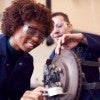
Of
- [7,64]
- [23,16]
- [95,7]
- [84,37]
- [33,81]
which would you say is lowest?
[33,81]

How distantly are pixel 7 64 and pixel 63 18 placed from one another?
0.65 metres

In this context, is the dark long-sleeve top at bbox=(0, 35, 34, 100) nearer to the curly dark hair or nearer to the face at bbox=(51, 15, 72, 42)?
the curly dark hair

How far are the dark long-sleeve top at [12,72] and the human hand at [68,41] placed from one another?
37 centimetres

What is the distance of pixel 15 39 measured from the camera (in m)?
1.56

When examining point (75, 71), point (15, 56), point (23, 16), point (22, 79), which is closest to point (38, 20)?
point (23, 16)

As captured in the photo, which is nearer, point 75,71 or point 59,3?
point 75,71

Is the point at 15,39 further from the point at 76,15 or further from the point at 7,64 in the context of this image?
the point at 76,15

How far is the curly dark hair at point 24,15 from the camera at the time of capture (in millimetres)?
1536

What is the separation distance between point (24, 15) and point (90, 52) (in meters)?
0.39

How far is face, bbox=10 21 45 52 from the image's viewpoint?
1.50 m

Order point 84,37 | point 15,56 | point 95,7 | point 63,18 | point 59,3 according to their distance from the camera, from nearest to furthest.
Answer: point 84,37
point 15,56
point 63,18
point 59,3
point 95,7

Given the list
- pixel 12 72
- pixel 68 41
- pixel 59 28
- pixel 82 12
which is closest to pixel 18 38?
pixel 12 72

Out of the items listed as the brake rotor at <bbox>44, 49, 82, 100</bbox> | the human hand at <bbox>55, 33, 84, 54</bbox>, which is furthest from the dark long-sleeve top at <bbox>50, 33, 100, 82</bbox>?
the brake rotor at <bbox>44, 49, 82, 100</bbox>

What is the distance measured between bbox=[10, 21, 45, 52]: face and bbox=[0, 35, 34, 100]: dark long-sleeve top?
97mm
